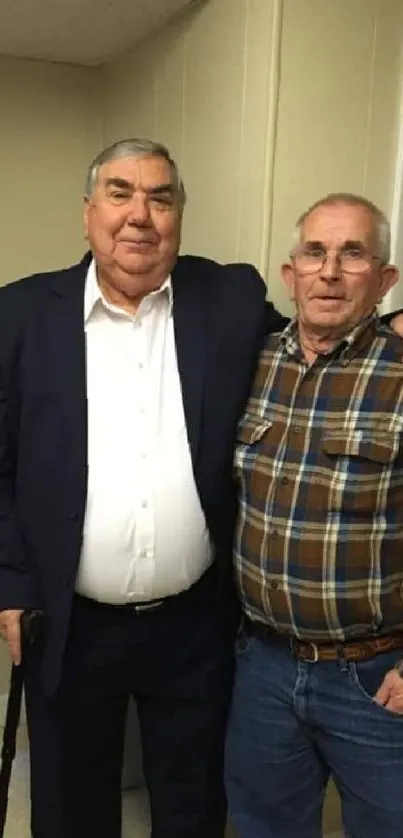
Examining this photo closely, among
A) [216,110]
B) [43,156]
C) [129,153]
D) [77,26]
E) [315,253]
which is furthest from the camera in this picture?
[43,156]

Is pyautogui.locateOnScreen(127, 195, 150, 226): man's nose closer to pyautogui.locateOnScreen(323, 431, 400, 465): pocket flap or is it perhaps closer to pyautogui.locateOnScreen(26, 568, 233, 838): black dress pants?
pyautogui.locateOnScreen(323, 431, 400, 465): pocket flap

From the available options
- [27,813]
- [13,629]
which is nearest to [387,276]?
[13,629]

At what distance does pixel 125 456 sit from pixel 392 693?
0.61 meters

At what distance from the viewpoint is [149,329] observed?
1.60m

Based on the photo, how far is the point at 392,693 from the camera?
136 centimetres

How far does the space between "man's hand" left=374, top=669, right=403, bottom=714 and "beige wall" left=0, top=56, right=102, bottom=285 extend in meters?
1.64

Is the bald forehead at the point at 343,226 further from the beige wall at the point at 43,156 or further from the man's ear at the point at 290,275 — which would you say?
the beige wall at the point at 43,156

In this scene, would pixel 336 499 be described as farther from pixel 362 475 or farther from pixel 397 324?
pixel 397 324

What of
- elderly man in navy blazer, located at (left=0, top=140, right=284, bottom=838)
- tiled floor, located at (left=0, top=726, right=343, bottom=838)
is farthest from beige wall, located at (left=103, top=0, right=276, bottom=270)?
tiled floor, located at (left=0, top=726, right=343, bottom=838)

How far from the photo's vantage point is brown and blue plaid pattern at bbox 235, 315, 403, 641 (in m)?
1.34

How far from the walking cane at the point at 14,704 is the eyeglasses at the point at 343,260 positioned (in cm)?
82

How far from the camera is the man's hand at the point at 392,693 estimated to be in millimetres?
1349

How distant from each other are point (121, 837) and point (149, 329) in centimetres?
126

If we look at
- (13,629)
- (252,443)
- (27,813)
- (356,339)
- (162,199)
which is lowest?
(27,813)
